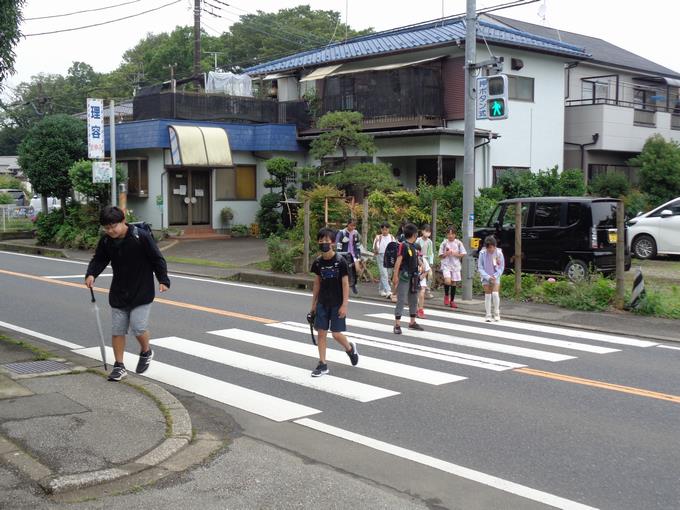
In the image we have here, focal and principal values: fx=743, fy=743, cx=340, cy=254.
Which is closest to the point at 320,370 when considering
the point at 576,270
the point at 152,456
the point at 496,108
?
the point at 152,456

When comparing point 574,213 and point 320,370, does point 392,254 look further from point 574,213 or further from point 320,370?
point 574,213

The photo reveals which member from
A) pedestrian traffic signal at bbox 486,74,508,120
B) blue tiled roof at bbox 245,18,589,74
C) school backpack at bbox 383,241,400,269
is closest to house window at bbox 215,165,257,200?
blue tiled roof at bbox 245,18,589,74

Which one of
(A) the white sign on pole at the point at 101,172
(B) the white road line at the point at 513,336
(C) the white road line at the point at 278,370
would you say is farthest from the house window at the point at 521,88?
(C) the white road line at the point at 278,370

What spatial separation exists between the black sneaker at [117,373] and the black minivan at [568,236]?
8.70 meters

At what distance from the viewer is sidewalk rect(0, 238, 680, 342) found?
12.4m

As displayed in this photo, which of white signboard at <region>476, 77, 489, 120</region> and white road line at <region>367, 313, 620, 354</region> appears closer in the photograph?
white road line at <region>367, 313, 620, 354</region>

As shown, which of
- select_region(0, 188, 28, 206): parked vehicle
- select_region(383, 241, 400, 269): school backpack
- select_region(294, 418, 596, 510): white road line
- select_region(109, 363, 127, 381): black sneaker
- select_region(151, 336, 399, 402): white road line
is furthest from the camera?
select_region(0, 188, 28, 206): parked vehicle

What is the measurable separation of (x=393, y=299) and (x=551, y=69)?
16.5 m

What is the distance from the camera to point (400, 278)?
11398 mm

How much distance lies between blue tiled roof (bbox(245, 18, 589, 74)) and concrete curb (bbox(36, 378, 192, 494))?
20.3 m

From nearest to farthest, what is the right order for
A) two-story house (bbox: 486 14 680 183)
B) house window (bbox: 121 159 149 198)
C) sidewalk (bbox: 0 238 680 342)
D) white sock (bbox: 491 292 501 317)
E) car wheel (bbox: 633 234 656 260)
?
sidewalk (bbox: 0 238 680 342)
white sock (bbox: 491 292 501 317)
car wheel (bbox: 633 234 656 260)
two-story house (bbox: 486 14 680 183)
house window (bbox: 121 159 149 198)

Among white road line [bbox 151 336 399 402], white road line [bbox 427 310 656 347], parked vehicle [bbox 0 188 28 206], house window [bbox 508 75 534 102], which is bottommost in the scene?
white road line [bbox 427 310 656 347]

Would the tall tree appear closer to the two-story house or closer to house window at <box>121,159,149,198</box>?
house window at <box>121,159,149,198</box>

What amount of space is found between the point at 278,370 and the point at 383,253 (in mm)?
6955
